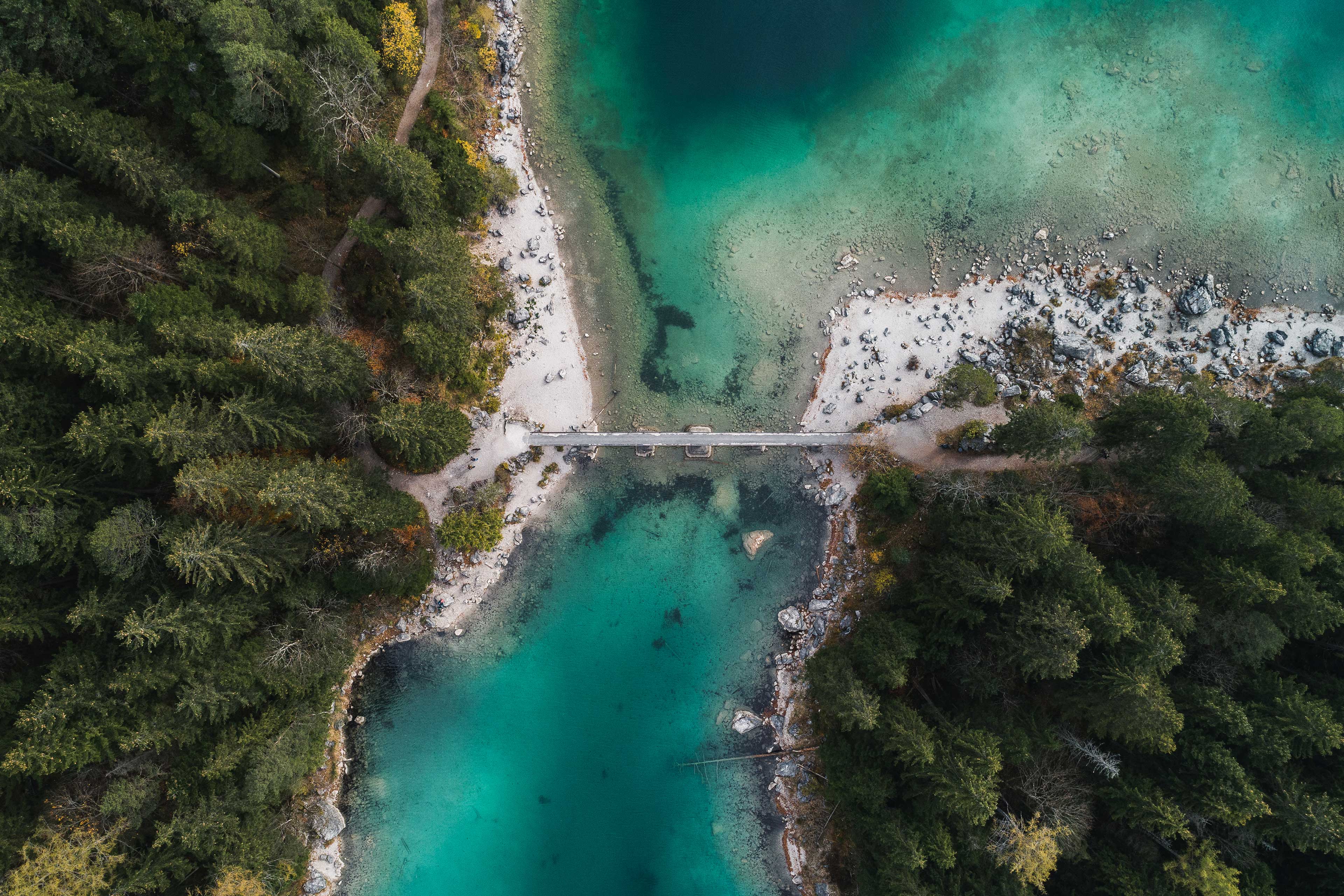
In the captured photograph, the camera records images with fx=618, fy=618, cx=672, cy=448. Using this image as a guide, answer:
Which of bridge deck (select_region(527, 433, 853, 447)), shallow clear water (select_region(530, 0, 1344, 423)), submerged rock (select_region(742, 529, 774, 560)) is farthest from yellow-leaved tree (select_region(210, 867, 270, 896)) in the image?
→ shallow clear water (select_region(530, 0, 1344, 423))

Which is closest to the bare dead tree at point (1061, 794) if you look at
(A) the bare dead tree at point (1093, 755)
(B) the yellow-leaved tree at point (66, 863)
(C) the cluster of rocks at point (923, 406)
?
(A) the bare dead tree at point (1093, 755)

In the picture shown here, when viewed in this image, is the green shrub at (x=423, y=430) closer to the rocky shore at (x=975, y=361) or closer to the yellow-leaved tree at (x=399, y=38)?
the yellow-leaved tree at (x=399, y=38)

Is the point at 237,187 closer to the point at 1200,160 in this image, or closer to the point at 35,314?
the point at 35,314

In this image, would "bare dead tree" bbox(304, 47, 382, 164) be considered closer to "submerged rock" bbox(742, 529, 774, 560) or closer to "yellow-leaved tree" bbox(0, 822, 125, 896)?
"submerged rock" bbox(742, 529, 774, 560)

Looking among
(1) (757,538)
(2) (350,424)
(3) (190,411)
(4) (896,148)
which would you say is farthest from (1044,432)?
(3) (190,411)

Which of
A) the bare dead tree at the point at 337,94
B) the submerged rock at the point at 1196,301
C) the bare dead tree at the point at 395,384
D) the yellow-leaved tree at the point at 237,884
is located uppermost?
the bare dead tree at the point at 337,94

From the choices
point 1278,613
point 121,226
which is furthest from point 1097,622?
point 121,226
